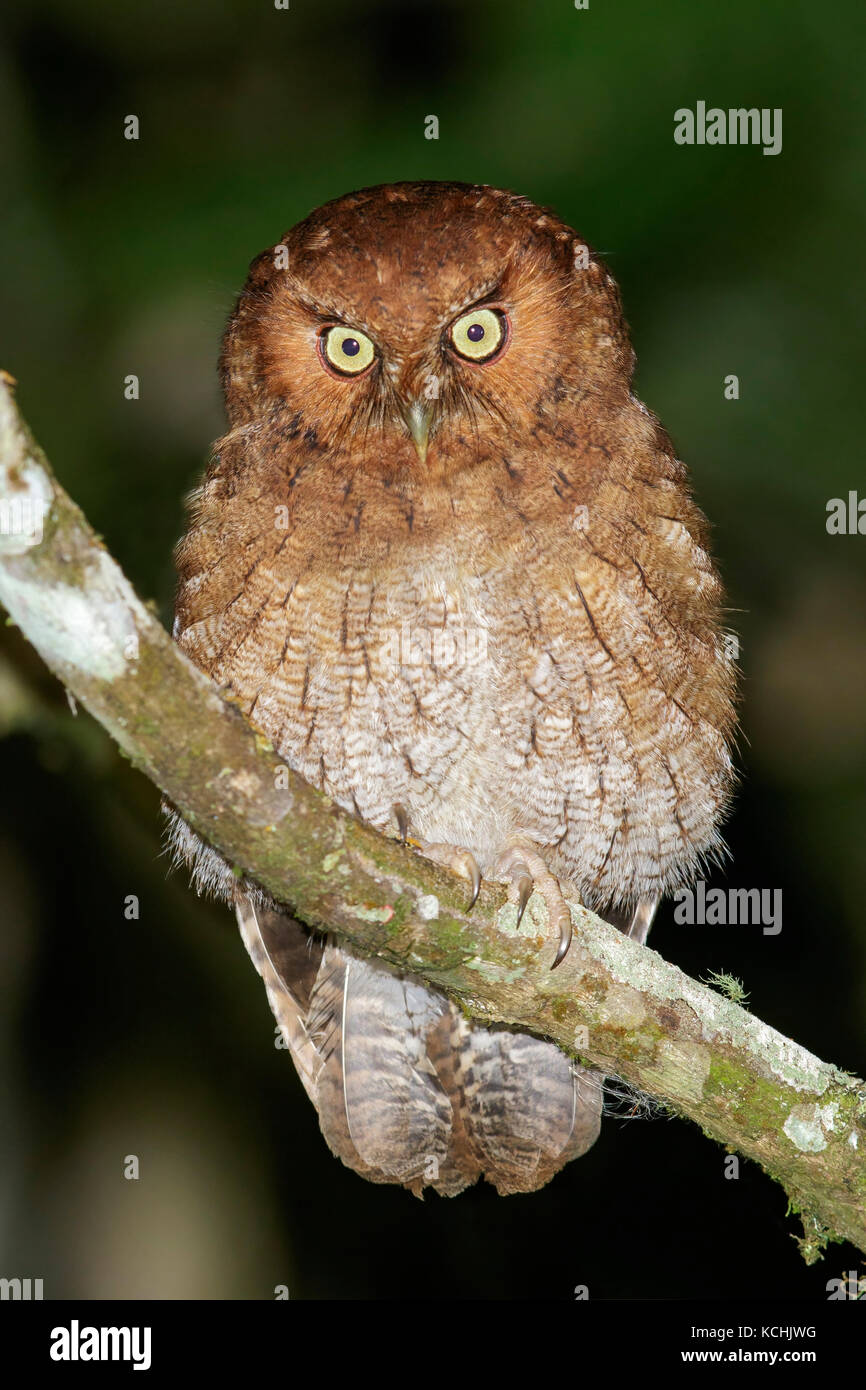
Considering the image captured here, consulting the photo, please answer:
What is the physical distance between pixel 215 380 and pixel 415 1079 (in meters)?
2.01

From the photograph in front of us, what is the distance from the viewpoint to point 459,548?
100 inches

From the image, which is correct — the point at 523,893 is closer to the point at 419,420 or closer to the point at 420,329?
the point at 419,420

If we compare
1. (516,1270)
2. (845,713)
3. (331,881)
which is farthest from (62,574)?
(516,1270)

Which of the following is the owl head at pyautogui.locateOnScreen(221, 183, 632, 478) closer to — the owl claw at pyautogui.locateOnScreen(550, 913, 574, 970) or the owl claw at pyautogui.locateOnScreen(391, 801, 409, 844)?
the owl claw at pyautogui.locateOnScreen(391, 801, 409, 844)

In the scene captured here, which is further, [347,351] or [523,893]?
[347,351]

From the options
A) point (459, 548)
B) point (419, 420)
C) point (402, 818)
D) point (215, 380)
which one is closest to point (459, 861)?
point (402, 818)

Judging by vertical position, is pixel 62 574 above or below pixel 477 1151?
above

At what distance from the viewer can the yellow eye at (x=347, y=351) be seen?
247 centimetres

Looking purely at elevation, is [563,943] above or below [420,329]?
below

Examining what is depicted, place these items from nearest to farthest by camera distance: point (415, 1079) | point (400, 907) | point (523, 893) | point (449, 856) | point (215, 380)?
point (400, 907) → point (523, 893) → point (449, 856) → point (415, 1079) → point (215, 380)

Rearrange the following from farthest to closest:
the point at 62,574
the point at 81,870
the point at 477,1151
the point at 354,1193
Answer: the point at 354,1193
the point at 81,870
the point at 477,1151
the point at 62,574

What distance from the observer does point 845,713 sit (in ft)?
11.4
